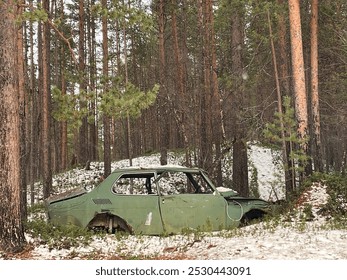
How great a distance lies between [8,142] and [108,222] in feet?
8.88

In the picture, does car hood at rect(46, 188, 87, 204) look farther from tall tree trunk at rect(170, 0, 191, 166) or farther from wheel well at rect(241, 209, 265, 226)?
tall tree trunk at rect(170, 0, 191, 166)

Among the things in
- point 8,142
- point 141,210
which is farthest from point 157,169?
point 8,142

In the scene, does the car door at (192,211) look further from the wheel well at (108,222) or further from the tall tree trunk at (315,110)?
the tall tree trunk at (315,110)

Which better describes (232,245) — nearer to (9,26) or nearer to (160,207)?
(160,207)

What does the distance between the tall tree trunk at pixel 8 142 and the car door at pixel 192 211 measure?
112 inches

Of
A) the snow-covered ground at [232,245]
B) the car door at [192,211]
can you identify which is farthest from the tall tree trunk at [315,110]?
the car door at [192,211]

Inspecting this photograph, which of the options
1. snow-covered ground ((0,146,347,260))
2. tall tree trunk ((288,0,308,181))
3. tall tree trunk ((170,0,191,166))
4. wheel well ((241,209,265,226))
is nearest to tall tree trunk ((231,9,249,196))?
tall tree trunk ((170,0,191,166))

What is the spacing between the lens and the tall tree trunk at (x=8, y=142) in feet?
23.7

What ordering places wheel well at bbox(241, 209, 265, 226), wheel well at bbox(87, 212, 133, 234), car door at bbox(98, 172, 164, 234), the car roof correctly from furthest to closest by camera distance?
wheel well at bbox(241, 209, 265, 226), the car roof, wheel well at bbox(87, 212, 133, 234), car door at bbox(98, 172, 164, 234)

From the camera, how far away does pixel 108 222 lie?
28.7 feet

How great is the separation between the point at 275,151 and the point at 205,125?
12.6m

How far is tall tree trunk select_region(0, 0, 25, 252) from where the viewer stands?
285 inches

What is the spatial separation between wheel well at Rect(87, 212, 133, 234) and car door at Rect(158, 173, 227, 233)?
871mm
